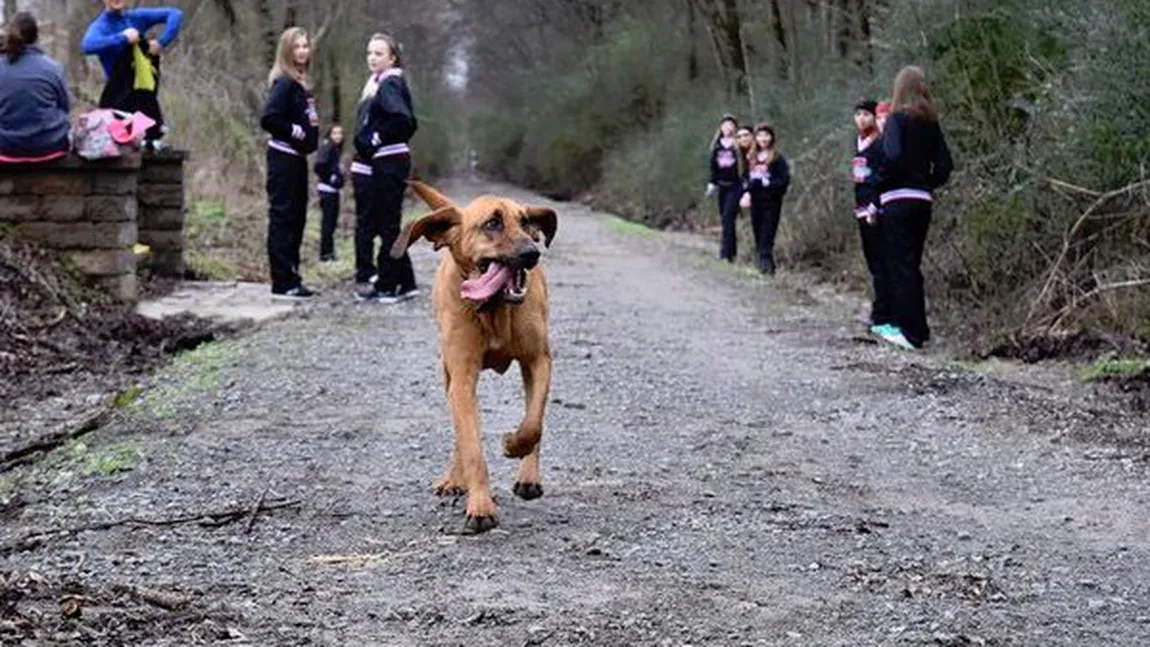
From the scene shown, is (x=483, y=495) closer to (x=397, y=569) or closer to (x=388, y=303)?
(x=397, y=569)

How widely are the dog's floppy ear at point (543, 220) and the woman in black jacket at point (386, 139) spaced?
683 cm

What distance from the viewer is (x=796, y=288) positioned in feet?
63.1

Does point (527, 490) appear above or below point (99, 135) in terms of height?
below

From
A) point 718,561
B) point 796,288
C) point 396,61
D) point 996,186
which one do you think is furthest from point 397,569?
point 796,288

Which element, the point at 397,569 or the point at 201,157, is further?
the point at 201,157

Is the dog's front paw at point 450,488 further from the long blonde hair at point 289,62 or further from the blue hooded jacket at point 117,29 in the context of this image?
the blue hooded jacket at point 117,29

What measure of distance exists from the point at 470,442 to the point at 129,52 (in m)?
9.86

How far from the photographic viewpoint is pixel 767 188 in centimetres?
2125

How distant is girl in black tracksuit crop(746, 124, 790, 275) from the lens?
2119 centimetres

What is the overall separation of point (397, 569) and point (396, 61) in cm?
886

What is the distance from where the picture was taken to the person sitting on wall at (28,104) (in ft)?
41.0

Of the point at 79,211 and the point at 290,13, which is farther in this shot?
the point at 290,13

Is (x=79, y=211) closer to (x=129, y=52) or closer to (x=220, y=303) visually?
(x=220, y=303)

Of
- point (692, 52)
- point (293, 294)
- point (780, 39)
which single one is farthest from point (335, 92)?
point (293, 294)
